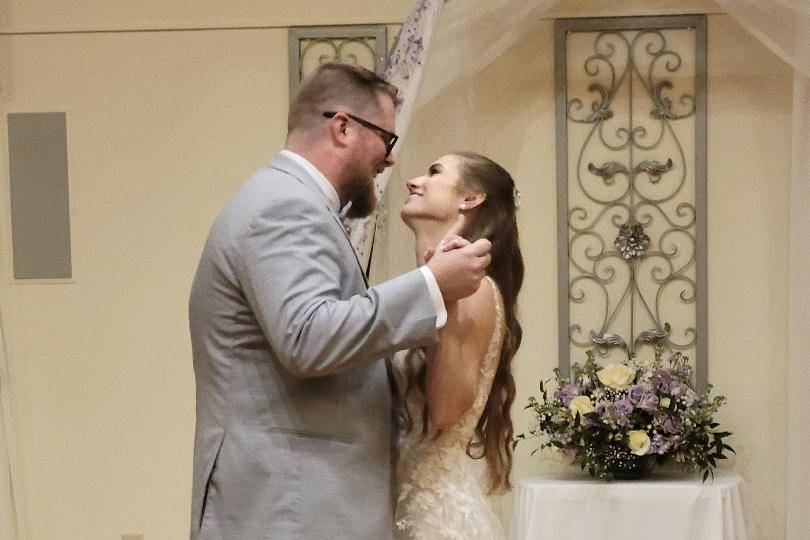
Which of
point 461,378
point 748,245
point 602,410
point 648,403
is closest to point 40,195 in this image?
point 602,410

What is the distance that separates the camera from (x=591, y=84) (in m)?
4.23

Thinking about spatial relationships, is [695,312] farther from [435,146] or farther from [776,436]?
[435,146]

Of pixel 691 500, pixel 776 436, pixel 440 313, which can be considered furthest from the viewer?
pixel 776 436

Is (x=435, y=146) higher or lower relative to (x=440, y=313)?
higher

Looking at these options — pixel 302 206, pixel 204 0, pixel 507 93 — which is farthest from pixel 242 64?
pixel 302 206

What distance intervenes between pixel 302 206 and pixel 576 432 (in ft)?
7.20

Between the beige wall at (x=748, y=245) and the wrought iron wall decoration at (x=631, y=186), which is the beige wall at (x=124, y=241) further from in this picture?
the wrought iron wall decoration at (x=631, y=186)

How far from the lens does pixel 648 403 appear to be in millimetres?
3723

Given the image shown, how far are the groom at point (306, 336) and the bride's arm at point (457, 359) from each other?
13 centimetres

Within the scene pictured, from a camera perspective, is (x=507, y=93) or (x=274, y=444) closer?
(x=274, y=444)

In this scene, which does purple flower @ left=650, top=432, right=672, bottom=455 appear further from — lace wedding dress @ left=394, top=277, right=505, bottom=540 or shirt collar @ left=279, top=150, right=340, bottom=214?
shirt collar @ left=279, top=150, right=340, bottom=214

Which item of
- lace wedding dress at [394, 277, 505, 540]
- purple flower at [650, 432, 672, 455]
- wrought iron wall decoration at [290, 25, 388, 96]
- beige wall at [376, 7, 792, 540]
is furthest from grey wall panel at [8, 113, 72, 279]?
lace wedding dress at [394, 277, 505, 540]

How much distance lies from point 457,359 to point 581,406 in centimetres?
182

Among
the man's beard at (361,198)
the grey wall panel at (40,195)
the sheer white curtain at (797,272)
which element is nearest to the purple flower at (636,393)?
the sheer white curtain at (797,272)
